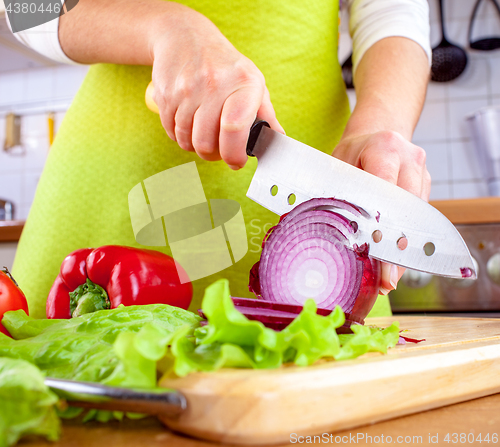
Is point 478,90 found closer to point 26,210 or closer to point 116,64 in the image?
point 116,64

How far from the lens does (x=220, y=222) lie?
122 cm

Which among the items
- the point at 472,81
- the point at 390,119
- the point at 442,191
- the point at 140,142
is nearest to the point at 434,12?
the point at 472,81

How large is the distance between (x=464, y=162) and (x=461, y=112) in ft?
0.99

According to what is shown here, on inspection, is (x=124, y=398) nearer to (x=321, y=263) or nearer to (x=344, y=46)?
(x=321, y=263)

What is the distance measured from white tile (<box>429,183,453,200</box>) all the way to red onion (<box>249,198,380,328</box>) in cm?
227

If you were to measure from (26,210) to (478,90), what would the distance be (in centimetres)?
319

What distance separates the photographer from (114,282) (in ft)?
3.22

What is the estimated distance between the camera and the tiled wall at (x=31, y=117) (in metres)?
3.76

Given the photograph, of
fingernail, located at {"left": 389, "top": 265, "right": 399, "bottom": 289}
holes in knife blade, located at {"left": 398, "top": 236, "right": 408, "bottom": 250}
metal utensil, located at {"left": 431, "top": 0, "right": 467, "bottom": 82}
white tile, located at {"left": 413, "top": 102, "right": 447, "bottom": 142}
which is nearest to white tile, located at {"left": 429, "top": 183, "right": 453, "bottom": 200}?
white tile, located at {"left": 413, "top": 102, "right": 447, "bottom": 142}

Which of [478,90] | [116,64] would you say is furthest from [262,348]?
[478,90]

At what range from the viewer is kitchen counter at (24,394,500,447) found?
16.9 inches

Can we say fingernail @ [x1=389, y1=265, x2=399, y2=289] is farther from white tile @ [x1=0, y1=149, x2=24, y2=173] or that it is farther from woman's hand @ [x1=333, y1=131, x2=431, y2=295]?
white tile @ [x1=0, y1=149, x2=24, y2=173]

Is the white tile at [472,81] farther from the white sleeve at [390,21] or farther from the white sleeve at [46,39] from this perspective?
the white sleeve at [46,39]

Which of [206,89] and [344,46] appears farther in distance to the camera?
[344,46]
